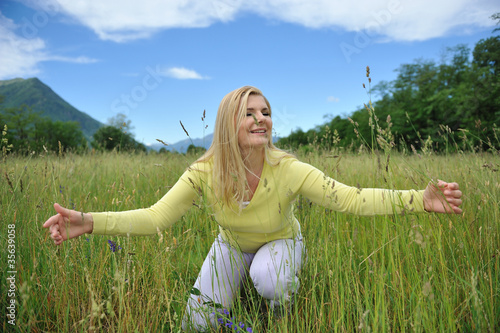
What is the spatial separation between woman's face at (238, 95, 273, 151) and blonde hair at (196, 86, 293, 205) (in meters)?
0.04

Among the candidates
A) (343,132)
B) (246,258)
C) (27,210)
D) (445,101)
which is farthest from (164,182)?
(343,132)

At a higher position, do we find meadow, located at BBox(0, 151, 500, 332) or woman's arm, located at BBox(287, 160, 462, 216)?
woman's arm, located at BBox(287, 160, 462, 216)

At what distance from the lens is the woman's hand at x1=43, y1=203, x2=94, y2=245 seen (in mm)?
1616

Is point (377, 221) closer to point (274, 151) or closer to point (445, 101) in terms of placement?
point (274, 151)

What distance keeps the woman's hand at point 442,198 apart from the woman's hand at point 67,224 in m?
1.83

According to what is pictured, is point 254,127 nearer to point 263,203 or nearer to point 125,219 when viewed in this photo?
point 263,203

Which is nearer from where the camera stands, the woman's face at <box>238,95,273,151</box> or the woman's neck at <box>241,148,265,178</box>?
the woman's face at <box>238,95,273,151</box>

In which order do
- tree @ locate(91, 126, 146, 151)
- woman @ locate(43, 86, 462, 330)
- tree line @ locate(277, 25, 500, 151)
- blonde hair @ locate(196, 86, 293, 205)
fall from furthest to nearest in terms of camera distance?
tree line @ locate(277, 25, 500, 151), tree @ locate(91, 126, 146, 151), blonde hair @ locate(196, 86, 293, 205), woman @ locate(43, 86, 462, 330)

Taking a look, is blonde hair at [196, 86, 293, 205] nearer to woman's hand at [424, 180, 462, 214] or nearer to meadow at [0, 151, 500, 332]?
meadow at [0, 151, 500, 332]

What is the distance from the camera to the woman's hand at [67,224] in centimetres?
162

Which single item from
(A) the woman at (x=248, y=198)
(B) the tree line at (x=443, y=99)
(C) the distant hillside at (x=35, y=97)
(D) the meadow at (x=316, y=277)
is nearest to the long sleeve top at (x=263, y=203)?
(A) the woman at (x=248, y=198)

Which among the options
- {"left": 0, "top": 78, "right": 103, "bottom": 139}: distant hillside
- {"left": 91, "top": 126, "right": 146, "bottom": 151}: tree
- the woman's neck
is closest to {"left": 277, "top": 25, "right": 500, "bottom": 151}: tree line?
{"left": 91, "top": 126, "right": 146, "bottom": 151}: tree

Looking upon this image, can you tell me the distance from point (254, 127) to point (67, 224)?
1.17 metres

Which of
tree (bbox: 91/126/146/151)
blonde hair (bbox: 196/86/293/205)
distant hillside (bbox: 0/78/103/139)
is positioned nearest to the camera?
blonde hair (bbox: 196/86/293/205)
